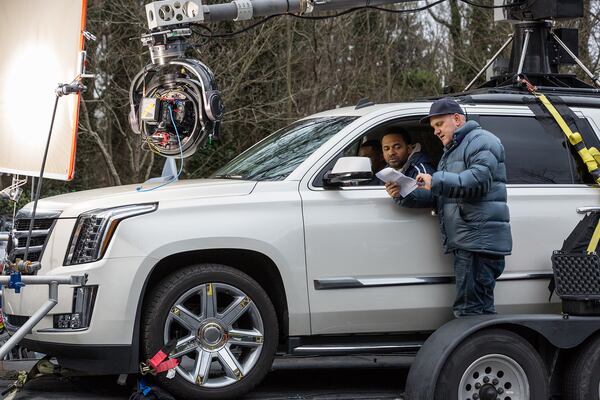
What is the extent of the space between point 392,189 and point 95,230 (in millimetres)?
1956

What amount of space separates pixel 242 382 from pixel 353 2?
3.23 metres

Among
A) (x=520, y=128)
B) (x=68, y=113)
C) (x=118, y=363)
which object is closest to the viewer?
(x=68, y=113)

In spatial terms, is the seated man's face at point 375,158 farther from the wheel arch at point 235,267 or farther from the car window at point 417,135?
the wheel arch at point 235,267

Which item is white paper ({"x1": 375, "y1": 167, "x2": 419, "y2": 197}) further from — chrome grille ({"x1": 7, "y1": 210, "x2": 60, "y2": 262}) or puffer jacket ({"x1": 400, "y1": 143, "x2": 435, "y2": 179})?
chrome grille ({"x1": 7, "y1": 210, "x2": 60, "y2": 262})

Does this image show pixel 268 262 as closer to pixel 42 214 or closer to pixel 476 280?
pixel 476 280

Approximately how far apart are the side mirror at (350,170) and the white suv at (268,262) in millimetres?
107

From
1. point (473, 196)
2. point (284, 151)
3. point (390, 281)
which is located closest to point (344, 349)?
point (390, 281)

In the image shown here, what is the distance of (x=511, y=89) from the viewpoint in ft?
26.2

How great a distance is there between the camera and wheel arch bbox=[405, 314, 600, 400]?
20.4 ft

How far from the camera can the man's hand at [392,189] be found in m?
6.77

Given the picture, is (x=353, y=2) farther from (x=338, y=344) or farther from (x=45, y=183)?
(x=45, y=183)

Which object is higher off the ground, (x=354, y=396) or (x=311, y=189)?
(x=311, y=189)

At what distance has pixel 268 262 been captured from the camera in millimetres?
6832

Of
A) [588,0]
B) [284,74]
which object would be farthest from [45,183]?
[588,0]
